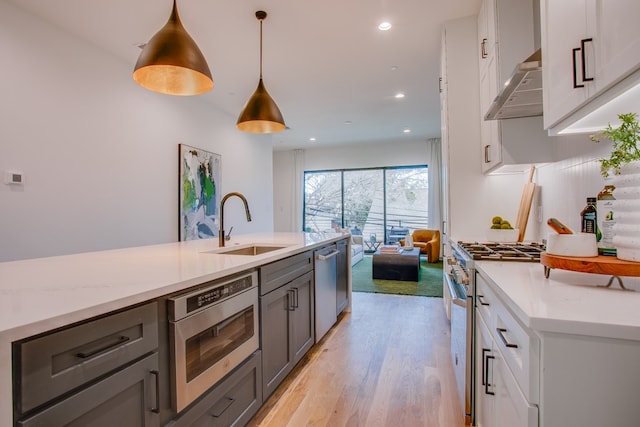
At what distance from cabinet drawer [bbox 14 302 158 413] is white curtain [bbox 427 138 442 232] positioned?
7.39 m

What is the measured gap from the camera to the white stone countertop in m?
0.71

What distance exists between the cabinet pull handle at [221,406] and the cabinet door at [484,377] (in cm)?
109

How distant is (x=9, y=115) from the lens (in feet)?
8.46

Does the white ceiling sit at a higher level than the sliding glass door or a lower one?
higher

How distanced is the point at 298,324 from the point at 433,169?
643 centimetres

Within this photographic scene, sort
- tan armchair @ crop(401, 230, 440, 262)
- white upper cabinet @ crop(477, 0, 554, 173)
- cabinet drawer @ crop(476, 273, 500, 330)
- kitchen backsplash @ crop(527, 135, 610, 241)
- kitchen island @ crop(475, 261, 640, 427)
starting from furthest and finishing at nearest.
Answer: tan armchair @ crop(401, 230, 440, 262)
white upper cabinet @ crop(477, 0, 554, 173)
kitchen backsplash @ crop(527, 135, 610, 241)
cabinet drawer @ crop(476, 273, 500, 330)
kitchen island @ crop(475, 261, 640, 427)

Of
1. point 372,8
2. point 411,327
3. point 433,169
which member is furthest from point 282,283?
point 433,169

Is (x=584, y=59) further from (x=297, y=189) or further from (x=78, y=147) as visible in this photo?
(x=297, y=189)

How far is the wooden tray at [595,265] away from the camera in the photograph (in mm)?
962

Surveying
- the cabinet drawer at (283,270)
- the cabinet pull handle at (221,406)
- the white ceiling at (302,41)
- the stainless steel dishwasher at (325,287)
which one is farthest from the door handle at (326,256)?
the white ceiling at (302,41)

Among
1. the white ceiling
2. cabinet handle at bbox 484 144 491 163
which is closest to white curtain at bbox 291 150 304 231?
the white ceiling

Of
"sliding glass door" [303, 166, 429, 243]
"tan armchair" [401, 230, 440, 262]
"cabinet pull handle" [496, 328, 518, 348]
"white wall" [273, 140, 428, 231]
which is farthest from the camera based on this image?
"sliding glass door" [303, 166, 429, 243]

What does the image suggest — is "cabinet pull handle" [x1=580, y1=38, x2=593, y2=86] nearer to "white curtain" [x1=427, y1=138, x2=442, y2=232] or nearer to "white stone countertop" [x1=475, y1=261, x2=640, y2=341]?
"white stone countertop" [x1=475, y1=261, x2=640, y2=341]

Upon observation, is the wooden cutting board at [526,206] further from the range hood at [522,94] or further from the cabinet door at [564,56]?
the cabinet door at [564,56]
